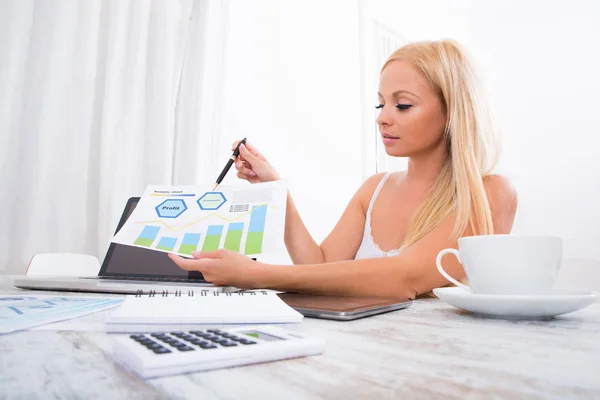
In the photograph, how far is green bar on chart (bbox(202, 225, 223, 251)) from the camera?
30.8 inches

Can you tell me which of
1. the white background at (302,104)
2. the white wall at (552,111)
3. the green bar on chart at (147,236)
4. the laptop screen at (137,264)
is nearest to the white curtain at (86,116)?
the white background at (302,104)

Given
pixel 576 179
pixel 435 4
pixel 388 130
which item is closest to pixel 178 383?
pixel 388 130

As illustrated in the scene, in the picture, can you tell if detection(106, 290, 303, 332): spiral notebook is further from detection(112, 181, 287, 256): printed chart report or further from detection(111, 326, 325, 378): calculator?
detection(112, 181, 287, 256): printed chart report

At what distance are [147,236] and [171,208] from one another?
0.09m

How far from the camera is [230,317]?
1.33ft

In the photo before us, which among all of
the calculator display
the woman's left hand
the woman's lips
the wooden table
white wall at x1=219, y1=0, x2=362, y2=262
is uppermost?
white wall at x1=219, y1=0, x2=362, y2=262

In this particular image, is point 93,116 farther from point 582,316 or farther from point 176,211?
point 582,316

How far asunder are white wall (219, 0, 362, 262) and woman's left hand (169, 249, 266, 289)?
148cm

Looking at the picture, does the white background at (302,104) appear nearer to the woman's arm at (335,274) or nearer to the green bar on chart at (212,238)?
the woman's arm at (335,274)

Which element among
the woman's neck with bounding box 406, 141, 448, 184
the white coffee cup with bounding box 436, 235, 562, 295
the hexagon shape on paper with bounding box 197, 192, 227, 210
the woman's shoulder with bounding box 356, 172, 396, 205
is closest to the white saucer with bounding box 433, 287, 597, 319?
the white coffee cup with bounding box 436, 235, 562, 295

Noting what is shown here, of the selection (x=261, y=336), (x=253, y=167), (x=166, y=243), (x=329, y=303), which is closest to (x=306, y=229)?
(x=253, y=167)

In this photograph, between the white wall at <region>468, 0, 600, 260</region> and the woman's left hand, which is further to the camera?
the white wall at <region>468, 0, 600, 260</region>

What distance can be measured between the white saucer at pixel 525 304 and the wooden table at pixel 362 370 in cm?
5

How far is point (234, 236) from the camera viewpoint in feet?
2.60
